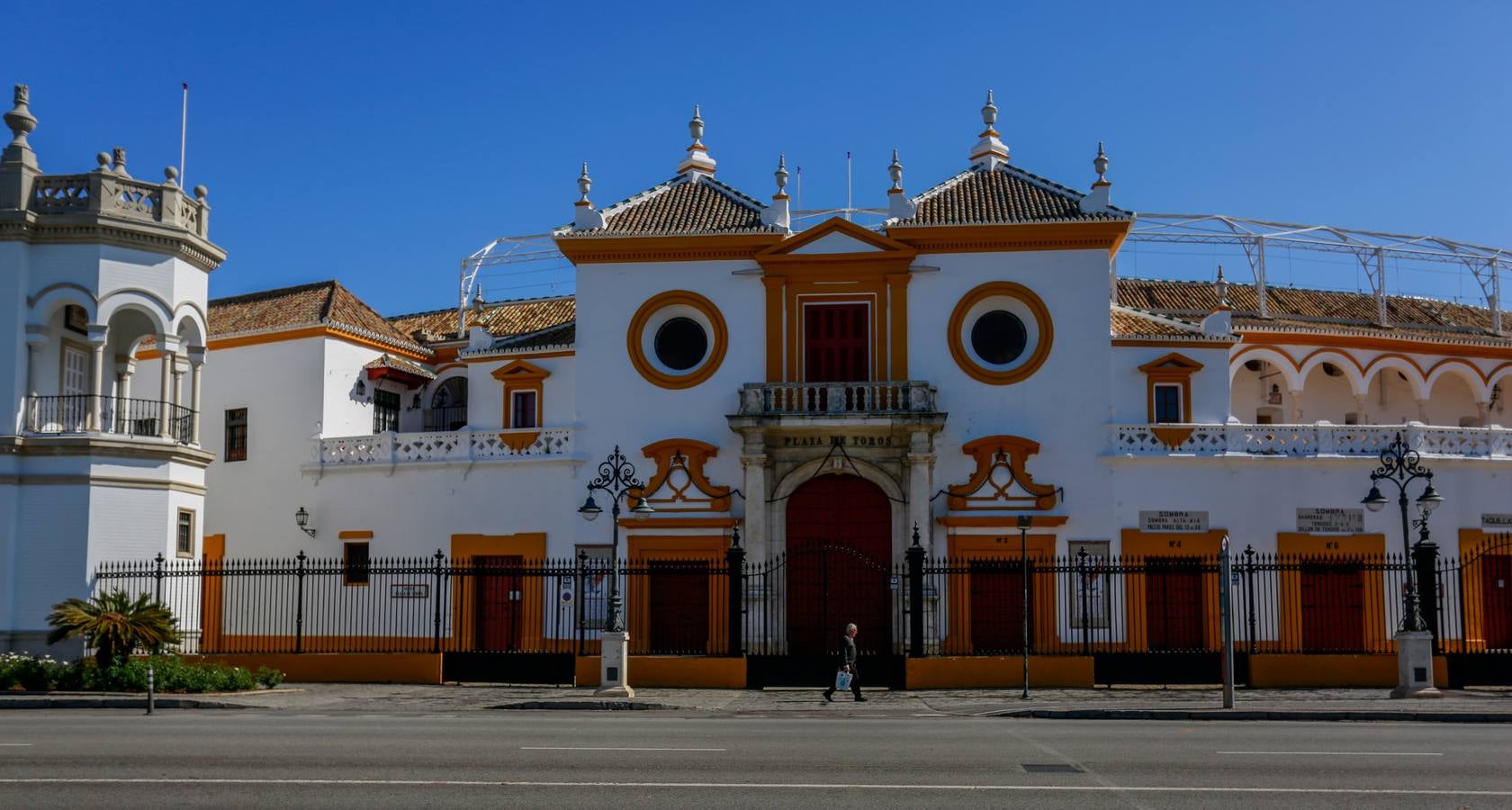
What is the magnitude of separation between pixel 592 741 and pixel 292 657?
1308cm

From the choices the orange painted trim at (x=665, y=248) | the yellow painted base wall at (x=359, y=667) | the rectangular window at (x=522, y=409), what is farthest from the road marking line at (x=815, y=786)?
the rectangular window at (x=522, y=409)

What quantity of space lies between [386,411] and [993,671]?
759 inches

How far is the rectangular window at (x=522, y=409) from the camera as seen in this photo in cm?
3516

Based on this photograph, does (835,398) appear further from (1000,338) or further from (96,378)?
(96,378)

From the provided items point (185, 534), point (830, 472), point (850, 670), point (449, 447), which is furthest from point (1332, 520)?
point (185, 534)

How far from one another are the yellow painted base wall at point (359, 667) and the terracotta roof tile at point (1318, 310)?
23.1 m

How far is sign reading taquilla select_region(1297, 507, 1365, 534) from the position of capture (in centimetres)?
3136

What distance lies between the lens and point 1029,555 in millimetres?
31672

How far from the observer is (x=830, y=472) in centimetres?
3186

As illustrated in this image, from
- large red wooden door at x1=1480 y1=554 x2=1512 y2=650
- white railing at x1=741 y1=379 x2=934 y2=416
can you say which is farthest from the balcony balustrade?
large red wooden door at x1=1480 y1=554 x2=1512 y2=650

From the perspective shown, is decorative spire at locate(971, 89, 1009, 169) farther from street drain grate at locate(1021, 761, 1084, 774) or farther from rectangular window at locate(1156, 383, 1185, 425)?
street drain grate at locate(1021, 761, 1084, 774)

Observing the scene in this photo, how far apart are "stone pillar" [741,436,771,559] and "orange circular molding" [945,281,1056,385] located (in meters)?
4.92

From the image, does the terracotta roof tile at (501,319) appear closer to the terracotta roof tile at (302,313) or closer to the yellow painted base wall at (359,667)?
the terracotta roof tile at (302,313)

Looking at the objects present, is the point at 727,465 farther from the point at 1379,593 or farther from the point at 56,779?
the point at 56,779
